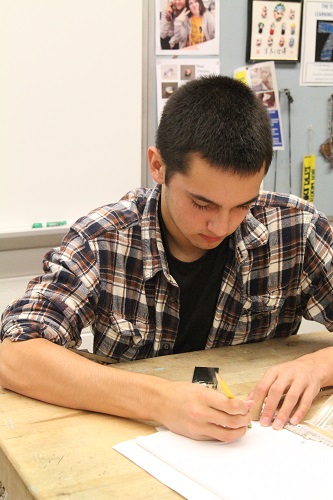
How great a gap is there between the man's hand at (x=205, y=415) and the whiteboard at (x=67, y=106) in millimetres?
1247

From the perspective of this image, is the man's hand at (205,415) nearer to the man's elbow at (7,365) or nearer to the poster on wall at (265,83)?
the man's elbow at (7,365)

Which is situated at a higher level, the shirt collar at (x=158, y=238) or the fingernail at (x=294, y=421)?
the shirt collar at (x=158, y=238)

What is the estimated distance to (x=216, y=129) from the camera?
4.11ft

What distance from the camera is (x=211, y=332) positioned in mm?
1515

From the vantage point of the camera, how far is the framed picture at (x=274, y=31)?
254 cm

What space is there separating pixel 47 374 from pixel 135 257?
37 cm

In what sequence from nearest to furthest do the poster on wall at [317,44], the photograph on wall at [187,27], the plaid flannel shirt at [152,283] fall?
the plaid flannel shirt at [152,283], the photograph on wall at [187,27], the poster on wall at [317,44]

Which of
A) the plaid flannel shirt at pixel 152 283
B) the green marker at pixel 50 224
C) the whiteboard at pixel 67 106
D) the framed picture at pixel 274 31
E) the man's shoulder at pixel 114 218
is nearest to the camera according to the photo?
the plaid flannel shirt at pixel 152 283

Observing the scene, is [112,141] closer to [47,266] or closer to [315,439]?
[47,266]

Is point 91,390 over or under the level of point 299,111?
under

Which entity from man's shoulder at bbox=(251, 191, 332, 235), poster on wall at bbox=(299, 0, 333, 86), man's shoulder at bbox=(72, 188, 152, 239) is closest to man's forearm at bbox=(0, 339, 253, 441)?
man's shoulder at bbox=(72, 188, 152, 239)

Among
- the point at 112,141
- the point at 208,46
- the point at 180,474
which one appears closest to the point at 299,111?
the point at 208,46

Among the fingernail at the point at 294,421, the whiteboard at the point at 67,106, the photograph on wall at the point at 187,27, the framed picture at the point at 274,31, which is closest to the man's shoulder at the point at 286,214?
the fingernail at the point at 294,421

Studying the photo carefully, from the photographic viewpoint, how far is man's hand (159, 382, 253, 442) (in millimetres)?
1001
